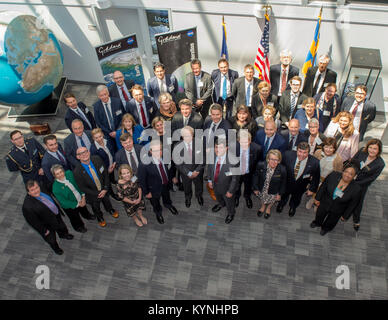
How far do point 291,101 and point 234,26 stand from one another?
2.45 meters

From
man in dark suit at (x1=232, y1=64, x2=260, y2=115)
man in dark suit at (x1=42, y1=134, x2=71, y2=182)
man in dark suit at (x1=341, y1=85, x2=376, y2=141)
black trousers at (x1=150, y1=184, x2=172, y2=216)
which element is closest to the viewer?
man in dark suit at (x1=42, y1=134, x2=71, y2=182)

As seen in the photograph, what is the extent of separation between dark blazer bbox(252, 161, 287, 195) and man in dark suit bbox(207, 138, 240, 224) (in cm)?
35

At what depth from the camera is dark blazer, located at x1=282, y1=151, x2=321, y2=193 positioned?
209 inches

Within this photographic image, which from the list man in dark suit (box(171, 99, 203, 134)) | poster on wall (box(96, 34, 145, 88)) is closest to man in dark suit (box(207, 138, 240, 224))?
man in dark suit (box(171, 99, 203, 134))

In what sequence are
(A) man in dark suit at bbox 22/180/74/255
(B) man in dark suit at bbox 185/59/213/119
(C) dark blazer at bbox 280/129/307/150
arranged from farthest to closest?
(B) man in dark suit at bbox 185/59/213/119, (C) dark blazer at bbox 280/129/307/150, (A) man in dark suit at bbox 22/180/74/255

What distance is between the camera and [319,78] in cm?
691

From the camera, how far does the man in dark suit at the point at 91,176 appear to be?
5285 mm

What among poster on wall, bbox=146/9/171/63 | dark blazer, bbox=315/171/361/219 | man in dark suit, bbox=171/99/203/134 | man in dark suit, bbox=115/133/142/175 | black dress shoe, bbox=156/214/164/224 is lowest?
black dress shoe, bbox=156/214/164/224

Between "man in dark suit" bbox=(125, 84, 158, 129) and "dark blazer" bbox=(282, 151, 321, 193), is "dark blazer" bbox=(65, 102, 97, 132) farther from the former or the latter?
"dark blazer" bbox=(282, 151, 321, 193)

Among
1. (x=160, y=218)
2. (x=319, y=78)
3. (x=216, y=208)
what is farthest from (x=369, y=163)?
(x=160, y=218)

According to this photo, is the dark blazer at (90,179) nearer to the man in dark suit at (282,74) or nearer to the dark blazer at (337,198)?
the dark blazer at (337,198)

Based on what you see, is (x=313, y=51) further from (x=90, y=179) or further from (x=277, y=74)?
(x=90, y=179)

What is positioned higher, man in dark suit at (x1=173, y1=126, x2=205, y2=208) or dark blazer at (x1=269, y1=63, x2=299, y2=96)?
dark blazer at (x1=269, y1=63, x2=299, y2=96)
